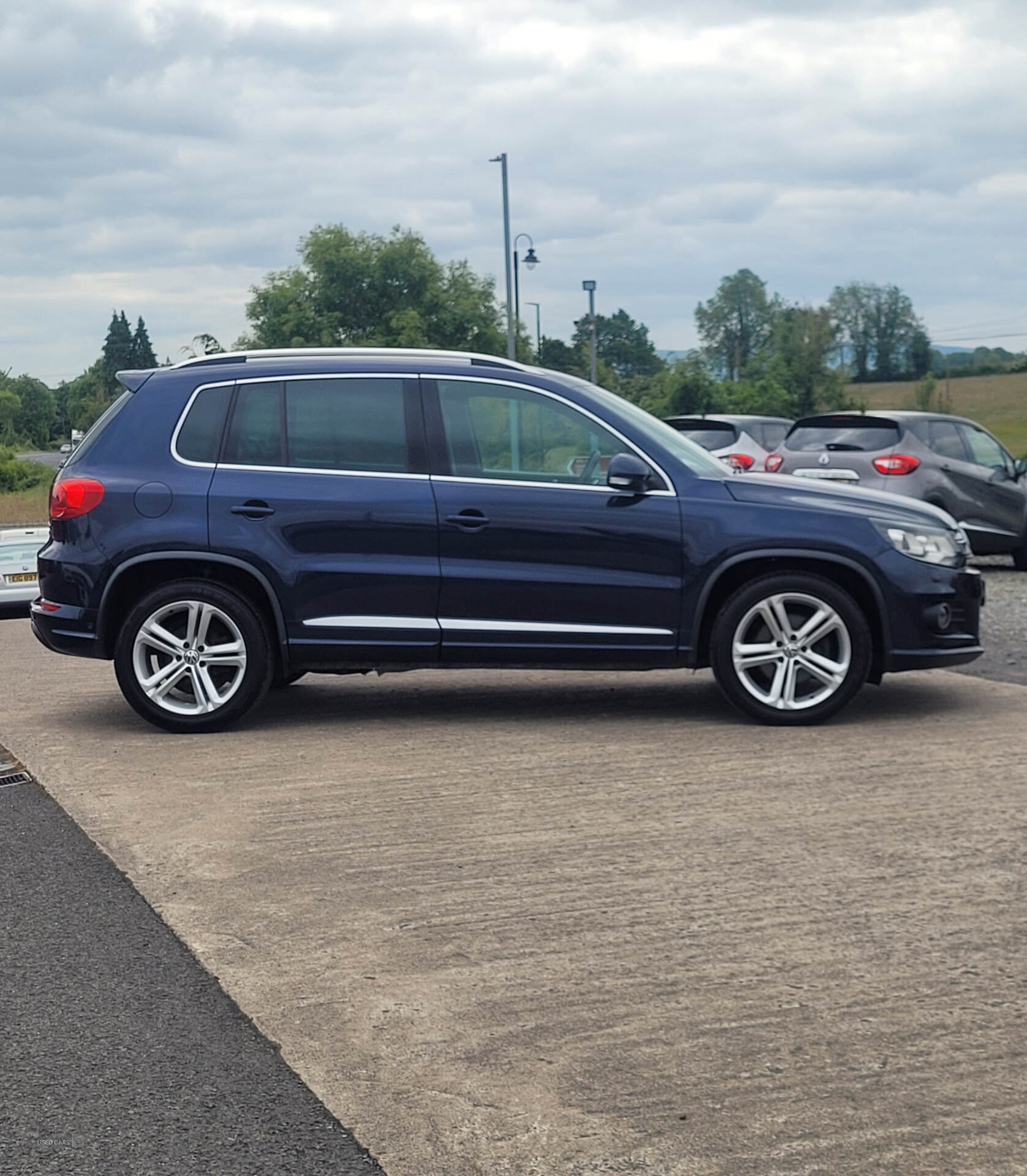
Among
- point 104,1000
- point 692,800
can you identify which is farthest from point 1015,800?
point 104,1000

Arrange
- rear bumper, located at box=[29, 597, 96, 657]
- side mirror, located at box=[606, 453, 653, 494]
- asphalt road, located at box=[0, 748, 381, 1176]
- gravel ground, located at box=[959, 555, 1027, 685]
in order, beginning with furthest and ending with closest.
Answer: gravel ground, located at box=[959, 555, 1027, 685] → rear bumper, located at box=[29, 597, 96, 657] → side mirror, located at box=[606, 453, 653, 494] → asphalt road, located at box=[0, 748, 381, 1176]

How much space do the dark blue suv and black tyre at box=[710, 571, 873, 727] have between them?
1 centimetres

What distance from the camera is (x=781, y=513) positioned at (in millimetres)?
8000

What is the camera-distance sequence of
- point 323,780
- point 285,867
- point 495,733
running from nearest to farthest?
point 285,867 → point 323,780 → point 495,733

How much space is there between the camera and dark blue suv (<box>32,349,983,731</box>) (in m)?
7.99

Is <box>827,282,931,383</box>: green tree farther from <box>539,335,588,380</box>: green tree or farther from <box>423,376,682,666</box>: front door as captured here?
<box>423,376,682,666</box>: front door

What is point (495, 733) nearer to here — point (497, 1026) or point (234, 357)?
point (234, 357)

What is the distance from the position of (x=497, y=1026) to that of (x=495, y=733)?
3969 mm

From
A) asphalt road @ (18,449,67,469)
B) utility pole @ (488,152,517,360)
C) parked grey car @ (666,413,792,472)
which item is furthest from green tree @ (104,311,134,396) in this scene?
parked grey car @ (666,413,792,472)

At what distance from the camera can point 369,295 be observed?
105 metres

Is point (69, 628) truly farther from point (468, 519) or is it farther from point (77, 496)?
point (468, 519)

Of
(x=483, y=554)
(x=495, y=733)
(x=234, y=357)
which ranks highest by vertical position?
(x=234, y=357)

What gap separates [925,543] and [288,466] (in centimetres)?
307

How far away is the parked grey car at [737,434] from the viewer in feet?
67.1
